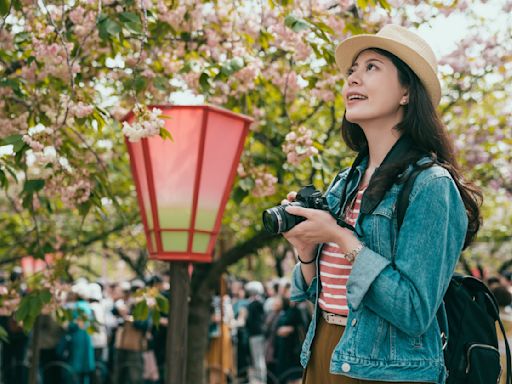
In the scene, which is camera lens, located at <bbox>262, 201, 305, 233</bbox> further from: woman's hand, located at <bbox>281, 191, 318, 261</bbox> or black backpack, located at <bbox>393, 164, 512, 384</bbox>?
black backpack, located at <bbox>393, 164, 512, 384</bbox>

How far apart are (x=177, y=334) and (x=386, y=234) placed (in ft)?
5.28

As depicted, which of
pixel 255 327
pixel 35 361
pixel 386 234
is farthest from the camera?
pixel 255 327

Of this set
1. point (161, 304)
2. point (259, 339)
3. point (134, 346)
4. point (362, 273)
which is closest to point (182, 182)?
point (161, 304)

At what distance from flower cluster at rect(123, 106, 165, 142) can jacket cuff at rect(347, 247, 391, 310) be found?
1.50 metres

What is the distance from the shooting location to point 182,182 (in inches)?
141

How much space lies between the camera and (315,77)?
198 inches

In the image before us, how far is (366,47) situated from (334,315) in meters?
0.86

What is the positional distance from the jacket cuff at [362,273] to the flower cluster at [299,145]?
259 cm

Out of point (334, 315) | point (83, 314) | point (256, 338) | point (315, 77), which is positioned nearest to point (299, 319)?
point (256, 338)

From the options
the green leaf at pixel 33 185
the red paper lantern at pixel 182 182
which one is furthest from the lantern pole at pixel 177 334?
the green leaf at pixel 33 185

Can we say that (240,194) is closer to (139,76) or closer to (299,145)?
(299,145)

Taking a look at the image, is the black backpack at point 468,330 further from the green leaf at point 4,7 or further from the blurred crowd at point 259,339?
the blurred crowd at point 259,339

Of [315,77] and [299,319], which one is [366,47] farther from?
[299,319]

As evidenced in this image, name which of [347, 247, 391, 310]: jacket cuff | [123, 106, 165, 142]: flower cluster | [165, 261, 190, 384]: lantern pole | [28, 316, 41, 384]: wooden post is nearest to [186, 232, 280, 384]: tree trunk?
[28, 316, 41, 384]: wooden post
